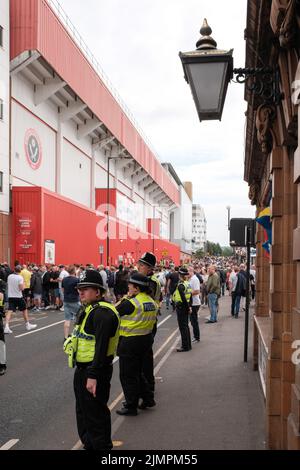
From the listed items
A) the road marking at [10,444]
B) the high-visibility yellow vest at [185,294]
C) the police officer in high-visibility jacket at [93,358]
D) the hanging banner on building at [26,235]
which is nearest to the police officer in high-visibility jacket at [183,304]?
the high-visibility yellow vest at [185,294]

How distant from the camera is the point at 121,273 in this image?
21391 mm

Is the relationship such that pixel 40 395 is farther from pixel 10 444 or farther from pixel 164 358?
pixel 164 358

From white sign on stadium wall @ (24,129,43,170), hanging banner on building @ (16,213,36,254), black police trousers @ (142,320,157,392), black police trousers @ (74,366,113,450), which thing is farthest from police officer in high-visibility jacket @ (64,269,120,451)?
white sign on stadium wall @ (24,129,43,170)

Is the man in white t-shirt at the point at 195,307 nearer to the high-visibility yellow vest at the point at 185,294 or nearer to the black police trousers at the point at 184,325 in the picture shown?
the black police trousers at the point at 184,325

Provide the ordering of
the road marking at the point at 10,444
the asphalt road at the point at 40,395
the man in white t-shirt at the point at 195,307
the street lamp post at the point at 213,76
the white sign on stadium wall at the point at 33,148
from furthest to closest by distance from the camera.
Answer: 1. the white sign on stadium wall at the point at 33,148
2. the man in white t-shirt at the point at 195,307
3. the asphalt road at the point at 40,395
4. the road marking at the point at 10,444
5. the street lamp post at the point at 213,76

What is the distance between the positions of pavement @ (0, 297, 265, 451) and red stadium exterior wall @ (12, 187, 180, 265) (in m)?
12.2

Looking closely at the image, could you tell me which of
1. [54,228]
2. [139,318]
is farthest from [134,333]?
[54,228]

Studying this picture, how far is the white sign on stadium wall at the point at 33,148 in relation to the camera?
28.9m

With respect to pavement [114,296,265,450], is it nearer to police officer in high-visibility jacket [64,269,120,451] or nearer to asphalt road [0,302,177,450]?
asphalt road [0,302,177,450]

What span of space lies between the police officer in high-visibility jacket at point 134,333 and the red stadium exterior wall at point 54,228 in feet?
60.0

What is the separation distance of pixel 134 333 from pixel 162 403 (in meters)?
1.41

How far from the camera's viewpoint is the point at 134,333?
23.2 ft
